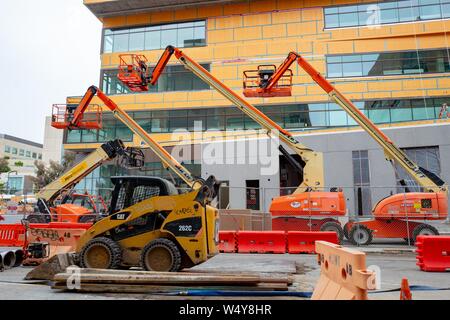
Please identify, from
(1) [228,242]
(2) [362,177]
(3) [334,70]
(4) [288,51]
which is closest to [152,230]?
(1) [228,242]

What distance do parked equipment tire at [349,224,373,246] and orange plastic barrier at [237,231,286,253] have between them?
12.8 ft

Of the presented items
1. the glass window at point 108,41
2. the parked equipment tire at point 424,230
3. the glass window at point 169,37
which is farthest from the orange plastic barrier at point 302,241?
the glass window at point 108,41

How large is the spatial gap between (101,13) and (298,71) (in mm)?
19656

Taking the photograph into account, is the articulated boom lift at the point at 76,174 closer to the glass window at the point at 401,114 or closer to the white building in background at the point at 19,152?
the glass window at the point at 401,114

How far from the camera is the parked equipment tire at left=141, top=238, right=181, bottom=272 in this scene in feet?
28.2

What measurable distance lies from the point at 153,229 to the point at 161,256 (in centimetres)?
65

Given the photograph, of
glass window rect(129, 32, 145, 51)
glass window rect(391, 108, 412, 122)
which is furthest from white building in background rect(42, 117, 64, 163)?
glass window rect(391, 108, 412, 122)

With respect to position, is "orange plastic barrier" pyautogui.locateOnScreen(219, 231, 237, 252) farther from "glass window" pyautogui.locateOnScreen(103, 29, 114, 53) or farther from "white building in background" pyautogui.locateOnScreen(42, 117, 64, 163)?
"white building in background" pyautogui.locateOnScreen(42, 117, 64, 163)

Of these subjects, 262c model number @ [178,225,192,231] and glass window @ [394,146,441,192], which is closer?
262c model number @ [178,225,192,231]

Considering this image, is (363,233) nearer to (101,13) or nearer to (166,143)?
(166,143)

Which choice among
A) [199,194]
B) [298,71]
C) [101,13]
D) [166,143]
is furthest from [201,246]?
[101,13]

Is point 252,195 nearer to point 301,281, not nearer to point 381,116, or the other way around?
point 381,116

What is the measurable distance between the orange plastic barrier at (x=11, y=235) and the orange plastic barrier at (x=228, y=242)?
303 inches

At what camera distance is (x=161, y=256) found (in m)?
8.77
